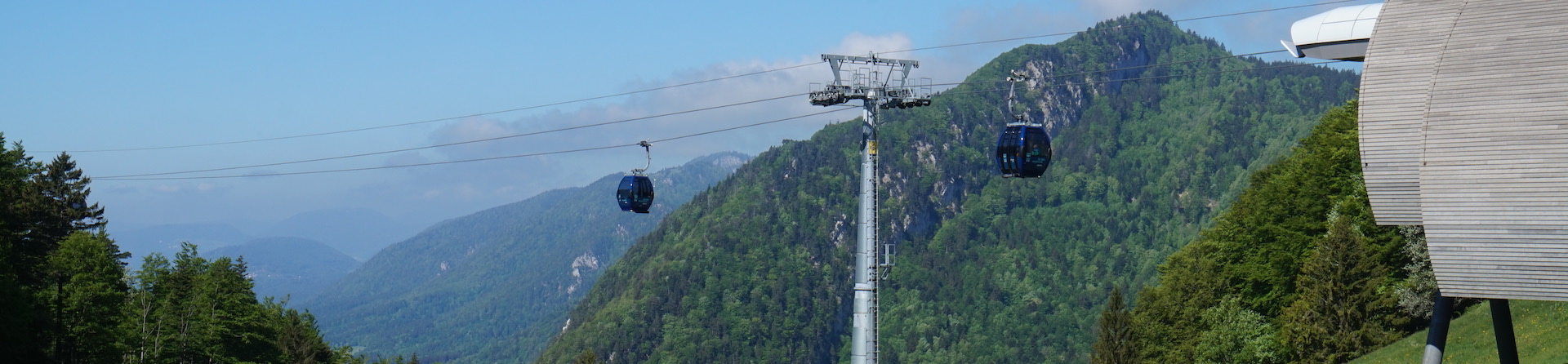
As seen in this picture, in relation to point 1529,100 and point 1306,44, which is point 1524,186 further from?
point 1306,44

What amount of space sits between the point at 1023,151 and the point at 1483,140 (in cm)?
1708

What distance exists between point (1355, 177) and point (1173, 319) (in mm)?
19144

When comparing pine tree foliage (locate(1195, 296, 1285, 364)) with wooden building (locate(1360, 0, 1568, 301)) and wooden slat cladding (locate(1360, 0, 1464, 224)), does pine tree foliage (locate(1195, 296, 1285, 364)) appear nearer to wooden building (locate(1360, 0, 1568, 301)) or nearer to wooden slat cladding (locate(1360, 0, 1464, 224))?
wooden slat cladding (locate(1360, 0, 1464, 224))

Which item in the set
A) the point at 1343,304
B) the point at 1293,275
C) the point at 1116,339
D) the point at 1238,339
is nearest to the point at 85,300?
the point at 1116,339

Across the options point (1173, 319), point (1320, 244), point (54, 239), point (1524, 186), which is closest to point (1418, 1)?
point (1524, 186)

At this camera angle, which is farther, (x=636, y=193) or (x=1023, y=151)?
(x=636, y=193)

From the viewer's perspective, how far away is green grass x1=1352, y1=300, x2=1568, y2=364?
147 ft

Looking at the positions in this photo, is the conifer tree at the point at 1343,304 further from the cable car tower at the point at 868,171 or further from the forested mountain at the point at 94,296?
the forested mountain at the point at 94,296

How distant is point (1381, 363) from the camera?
52906mm

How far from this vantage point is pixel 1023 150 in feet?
160

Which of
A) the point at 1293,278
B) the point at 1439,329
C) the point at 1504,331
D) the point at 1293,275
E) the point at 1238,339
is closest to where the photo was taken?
the point at 1504,331

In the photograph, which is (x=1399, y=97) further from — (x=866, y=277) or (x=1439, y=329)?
(x=866, y=277)

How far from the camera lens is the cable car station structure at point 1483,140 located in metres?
32.8

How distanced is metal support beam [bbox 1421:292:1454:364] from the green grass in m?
7.57
